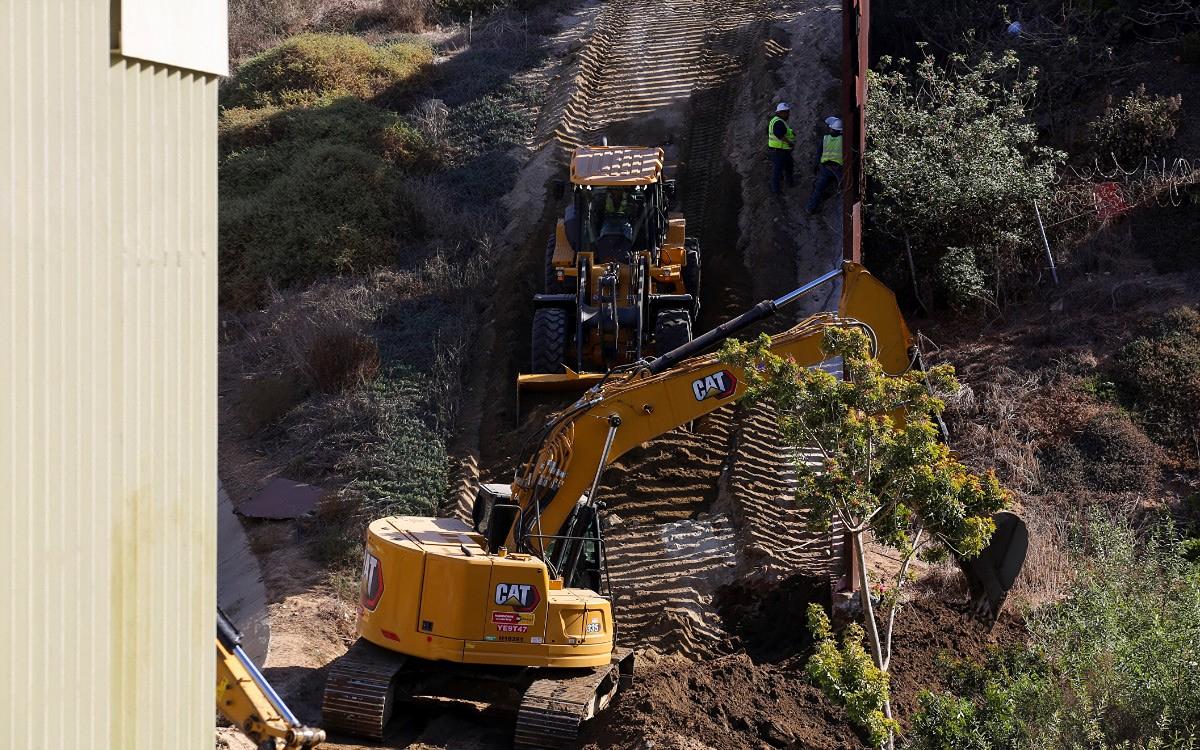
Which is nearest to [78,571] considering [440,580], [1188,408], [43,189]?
[43,189]

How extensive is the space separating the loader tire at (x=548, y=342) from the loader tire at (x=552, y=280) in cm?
91

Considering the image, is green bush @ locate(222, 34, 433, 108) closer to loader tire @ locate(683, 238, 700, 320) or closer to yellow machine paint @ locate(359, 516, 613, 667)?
loader tire @ locate(683, 238, 700, 320)

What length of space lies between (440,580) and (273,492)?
658 cm

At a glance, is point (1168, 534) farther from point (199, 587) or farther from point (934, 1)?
point (934, 1)

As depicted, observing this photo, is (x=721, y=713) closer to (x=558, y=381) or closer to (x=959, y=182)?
(x=558, y=381)

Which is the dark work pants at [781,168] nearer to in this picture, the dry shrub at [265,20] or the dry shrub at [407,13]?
the dry shrub at [407,13]

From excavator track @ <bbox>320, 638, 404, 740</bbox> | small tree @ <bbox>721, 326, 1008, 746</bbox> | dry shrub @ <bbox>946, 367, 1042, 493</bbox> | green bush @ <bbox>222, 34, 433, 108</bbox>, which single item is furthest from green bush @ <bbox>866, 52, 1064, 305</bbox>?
green bush @ <bbox>222, 34, 433, 108</bbox>

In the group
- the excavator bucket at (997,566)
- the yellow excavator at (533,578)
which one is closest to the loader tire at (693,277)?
the excavator bucket at (997,566)

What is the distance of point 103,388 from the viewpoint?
6.26 metres

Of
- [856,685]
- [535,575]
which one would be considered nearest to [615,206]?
[535,575]

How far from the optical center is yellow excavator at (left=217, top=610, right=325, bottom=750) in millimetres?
7812

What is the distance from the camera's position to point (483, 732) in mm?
12039

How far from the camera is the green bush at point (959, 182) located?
19312 millimetres

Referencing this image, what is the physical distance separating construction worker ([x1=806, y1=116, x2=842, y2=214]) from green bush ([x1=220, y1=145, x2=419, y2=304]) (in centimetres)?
684
